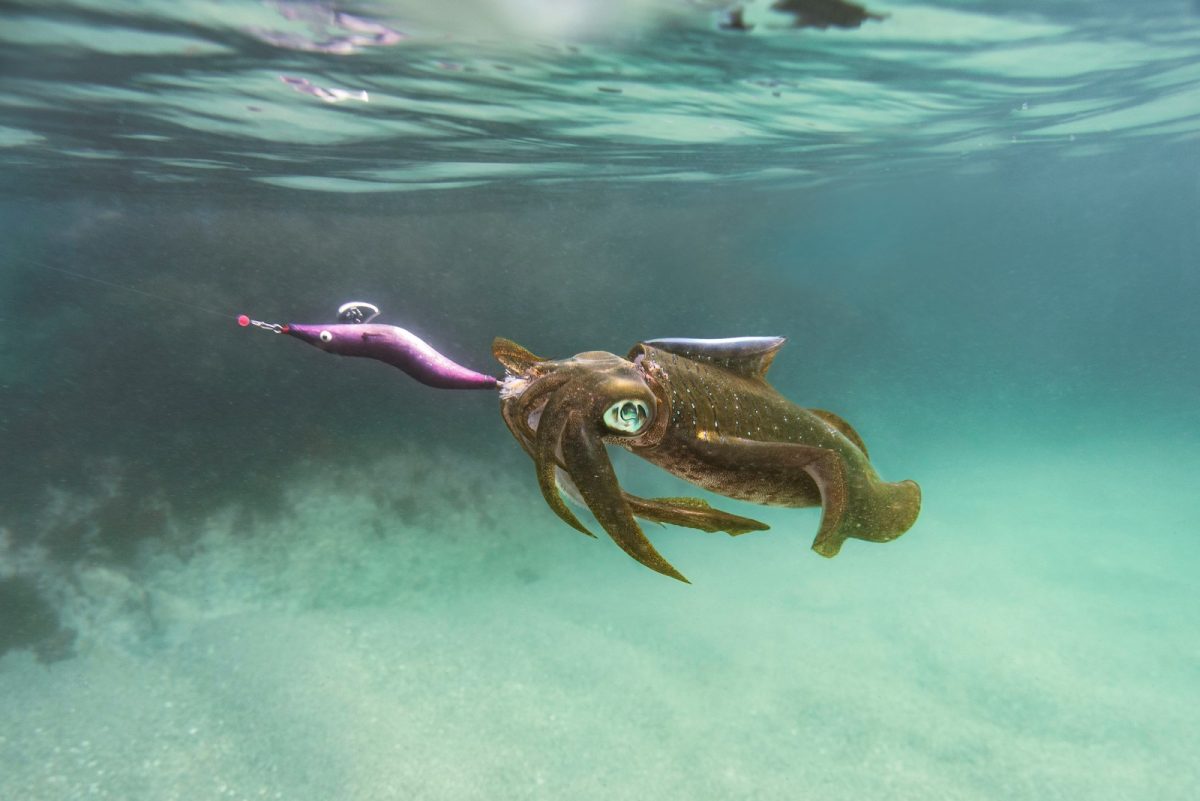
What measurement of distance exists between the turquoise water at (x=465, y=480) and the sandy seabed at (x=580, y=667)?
0.23 ft

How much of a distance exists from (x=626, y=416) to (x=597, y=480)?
19 centimetres

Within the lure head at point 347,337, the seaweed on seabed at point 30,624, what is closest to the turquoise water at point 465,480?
the seaweed on seabed at point 30,624

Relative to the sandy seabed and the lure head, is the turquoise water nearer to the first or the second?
the sandy seabed

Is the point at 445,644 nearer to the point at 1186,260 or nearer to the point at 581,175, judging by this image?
the point at 581,175

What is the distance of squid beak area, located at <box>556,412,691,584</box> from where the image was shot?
→ 1620mm

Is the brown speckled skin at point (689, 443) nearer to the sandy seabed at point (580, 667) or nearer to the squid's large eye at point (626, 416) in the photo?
the squid's large eye at point (626, 416)

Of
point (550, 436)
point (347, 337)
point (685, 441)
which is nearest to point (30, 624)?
point (347, 337)

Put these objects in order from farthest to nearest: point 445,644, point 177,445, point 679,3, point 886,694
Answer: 1. point 177,445
2. point 445,644
3. point 886,694
4. point 679,3

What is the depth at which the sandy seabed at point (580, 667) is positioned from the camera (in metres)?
8.24

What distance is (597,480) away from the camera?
163cm

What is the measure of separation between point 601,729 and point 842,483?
8.50 meters

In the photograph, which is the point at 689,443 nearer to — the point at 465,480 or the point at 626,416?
the point at 626,416

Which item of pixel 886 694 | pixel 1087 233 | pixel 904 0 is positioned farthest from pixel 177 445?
pixel 1087 233

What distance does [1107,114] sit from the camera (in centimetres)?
1803
